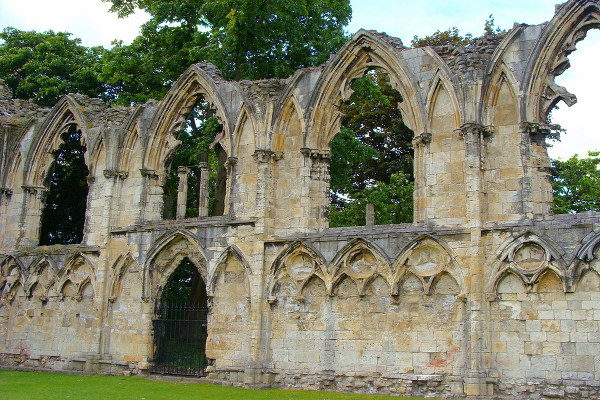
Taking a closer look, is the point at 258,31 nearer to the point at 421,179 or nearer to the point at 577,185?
the point at 421,179

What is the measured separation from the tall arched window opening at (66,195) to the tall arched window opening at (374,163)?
790 centimetres

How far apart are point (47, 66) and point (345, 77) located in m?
12.7

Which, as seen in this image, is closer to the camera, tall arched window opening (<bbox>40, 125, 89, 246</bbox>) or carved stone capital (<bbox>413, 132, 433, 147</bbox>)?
carved stone capital (<bbox>413, 132, 433, 147</bbox>)

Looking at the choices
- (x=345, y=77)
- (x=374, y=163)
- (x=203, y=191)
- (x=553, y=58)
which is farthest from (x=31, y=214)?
(x=553, y=58)

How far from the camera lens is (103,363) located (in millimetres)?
15938

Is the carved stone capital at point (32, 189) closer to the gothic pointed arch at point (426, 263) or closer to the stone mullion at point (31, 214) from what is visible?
the stone mullion at point (31, 214)

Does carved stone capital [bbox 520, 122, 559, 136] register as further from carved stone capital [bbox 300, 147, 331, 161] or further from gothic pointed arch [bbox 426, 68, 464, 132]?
carved stone capital [bbox 300, 147, 331, 161]

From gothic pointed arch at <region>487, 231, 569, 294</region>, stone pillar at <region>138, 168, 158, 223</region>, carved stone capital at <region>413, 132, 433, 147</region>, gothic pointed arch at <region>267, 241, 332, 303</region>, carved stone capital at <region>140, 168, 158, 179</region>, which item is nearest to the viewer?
gothic pointed arch at <region>487, 231, 569, 294</region>

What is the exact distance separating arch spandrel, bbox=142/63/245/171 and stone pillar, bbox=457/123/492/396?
5552mm

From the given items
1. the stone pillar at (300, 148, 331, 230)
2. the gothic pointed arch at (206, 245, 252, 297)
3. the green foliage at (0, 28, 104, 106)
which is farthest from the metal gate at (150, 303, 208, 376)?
the green foliage at (0, 28, 104, 106)

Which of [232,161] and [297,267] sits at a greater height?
[232,161]

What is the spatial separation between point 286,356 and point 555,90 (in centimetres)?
708

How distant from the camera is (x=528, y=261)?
12.0 meters

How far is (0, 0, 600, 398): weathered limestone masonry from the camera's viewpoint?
11.9 m
